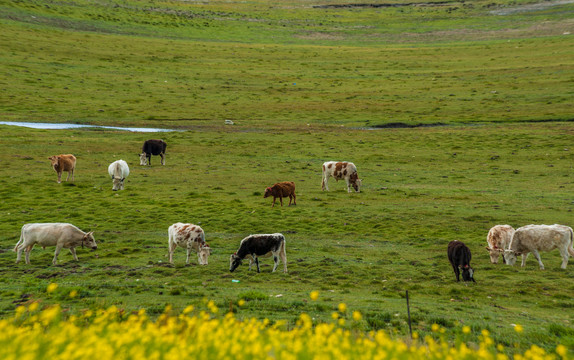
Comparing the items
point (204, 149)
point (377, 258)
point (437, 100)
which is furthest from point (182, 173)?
point (437, 100)

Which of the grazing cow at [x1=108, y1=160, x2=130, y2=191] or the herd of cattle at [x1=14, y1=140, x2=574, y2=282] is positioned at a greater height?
the grazing cow at [x1=108, y1=160, x2=130, y2=191]

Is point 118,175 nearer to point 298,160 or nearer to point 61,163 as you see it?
point 61,163

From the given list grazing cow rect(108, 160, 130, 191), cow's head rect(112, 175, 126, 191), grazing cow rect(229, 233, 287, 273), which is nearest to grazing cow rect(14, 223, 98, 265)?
grazing cow rect(229, 233, 287, 273)

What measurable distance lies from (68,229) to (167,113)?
52.3m

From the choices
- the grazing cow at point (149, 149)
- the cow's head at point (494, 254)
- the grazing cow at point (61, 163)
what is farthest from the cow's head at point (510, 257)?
the grazing cow at point (149, 149)

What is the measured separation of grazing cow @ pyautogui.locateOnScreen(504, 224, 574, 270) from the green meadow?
680mm

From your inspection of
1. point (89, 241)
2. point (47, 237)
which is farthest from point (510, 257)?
point (47, 237)

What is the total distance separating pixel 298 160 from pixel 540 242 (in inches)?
1167

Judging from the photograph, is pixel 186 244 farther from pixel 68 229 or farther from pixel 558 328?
pixel 558 328

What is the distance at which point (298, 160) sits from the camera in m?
47.4

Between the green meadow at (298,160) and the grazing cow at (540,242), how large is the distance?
68 centimetres

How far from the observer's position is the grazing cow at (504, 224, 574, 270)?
63.6ft

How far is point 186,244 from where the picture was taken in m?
19.8

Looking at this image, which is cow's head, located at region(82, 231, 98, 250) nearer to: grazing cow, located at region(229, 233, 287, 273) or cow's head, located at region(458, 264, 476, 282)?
grazing cow, located at region(229, 233, 287, 273)
